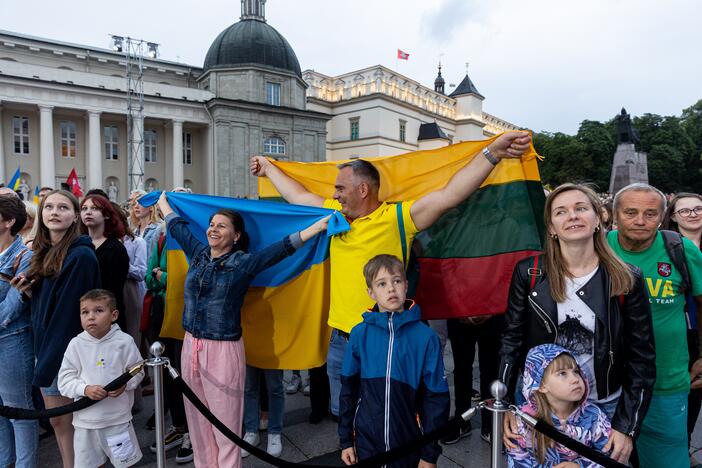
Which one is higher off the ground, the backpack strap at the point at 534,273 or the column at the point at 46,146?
the column at the point at 46,146

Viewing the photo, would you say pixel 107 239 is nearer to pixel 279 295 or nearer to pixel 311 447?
pixel 279 295

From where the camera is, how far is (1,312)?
10.9ft

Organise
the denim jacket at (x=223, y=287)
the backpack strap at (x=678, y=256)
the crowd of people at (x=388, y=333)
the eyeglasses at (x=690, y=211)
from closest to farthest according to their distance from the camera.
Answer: the crowd of people at (x=388, y=333), the backpack strap at (x=678, y=256), the denim jacket at (x=223, y=287), the eyeglasses at (x=690, y=211)

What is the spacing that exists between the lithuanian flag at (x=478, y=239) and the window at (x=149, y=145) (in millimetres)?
41958

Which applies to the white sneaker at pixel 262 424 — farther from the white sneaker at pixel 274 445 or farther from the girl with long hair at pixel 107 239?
the girl with long hair at pixel 107 239

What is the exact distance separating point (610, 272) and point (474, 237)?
150 cm

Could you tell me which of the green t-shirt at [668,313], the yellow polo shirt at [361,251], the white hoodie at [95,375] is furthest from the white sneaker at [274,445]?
the green t-shirt at [668,313]

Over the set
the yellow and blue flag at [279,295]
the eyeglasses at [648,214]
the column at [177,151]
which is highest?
the column at [177,151]

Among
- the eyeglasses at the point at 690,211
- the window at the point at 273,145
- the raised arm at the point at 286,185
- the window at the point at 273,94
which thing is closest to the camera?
the eyeglasses at the point at 690,211

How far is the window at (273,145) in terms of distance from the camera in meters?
42.2

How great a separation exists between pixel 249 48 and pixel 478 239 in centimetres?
4508

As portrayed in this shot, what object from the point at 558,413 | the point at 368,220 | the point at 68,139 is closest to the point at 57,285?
the point at 368,220

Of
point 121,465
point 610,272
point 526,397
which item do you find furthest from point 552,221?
point 121,465

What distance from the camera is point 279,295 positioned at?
3980mm
